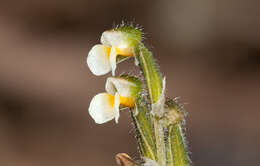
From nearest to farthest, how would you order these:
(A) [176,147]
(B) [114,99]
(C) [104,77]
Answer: (A) [176,147], (B) [114,99], (C) [104,77]

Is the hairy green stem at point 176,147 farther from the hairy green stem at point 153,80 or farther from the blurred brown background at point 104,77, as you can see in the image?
the blurred brown background at point 104,77

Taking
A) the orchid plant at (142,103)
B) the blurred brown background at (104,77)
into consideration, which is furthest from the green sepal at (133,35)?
the blurred brown background at (104,77)

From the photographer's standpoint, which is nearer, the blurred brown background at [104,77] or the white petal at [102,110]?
the white petal at [102,110]

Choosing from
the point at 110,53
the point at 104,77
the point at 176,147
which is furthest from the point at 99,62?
the point at 104,77

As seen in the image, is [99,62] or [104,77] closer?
[99,62]

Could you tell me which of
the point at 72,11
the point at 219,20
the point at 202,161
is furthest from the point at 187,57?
the point at 202,161

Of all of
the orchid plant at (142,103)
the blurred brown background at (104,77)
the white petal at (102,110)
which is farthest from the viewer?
the blurred brown background at (104,77)

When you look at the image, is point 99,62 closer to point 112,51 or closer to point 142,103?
point 112,51
